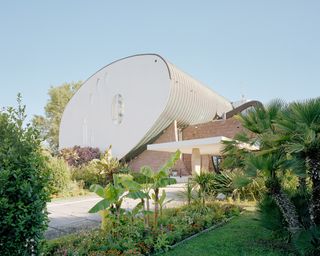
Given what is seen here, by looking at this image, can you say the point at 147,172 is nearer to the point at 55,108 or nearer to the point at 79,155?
the point at 79,155

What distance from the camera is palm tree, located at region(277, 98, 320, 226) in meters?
4.83

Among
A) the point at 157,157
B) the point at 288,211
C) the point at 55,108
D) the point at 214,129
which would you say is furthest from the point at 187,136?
the point at 55,108

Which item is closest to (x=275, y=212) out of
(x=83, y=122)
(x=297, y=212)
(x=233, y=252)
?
(x=297, y=212)

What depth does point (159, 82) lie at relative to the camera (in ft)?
98.1

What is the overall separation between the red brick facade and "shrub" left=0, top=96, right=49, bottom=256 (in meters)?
20.5

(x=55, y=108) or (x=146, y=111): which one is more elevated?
(x=55, y=108)

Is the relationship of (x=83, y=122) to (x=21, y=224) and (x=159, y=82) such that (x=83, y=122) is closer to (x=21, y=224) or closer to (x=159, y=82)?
(x=159, y=82)

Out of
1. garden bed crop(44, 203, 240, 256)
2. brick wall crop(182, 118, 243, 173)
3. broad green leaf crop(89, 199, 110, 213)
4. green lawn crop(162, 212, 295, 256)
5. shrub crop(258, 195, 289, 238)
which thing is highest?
brick wall crop(182, 118, 243, 173)

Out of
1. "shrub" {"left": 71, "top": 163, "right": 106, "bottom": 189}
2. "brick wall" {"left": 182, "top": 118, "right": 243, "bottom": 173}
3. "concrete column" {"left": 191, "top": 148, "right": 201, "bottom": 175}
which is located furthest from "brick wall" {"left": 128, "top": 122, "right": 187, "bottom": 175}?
"concrete column" {"left": 191, "top": 148, "right": 201, "bottom": 175}

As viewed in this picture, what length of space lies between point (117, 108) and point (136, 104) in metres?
3.26

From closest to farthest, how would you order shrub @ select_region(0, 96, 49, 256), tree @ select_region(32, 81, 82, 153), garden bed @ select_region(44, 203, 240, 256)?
shrub @ select_region(0, 96, 49, 256)
garden bed @ select_region(44, 203, 240, 256)
tree @ select_region(32, 81, 82, 153)

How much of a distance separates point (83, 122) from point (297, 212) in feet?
113

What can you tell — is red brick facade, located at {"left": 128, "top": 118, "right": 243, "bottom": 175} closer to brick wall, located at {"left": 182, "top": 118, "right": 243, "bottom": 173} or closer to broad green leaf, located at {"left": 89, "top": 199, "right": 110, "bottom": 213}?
brick wall, located at {"left": 182, "top": 118, "right": 243, "bottom": 173}

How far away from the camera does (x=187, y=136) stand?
98.3 feet
